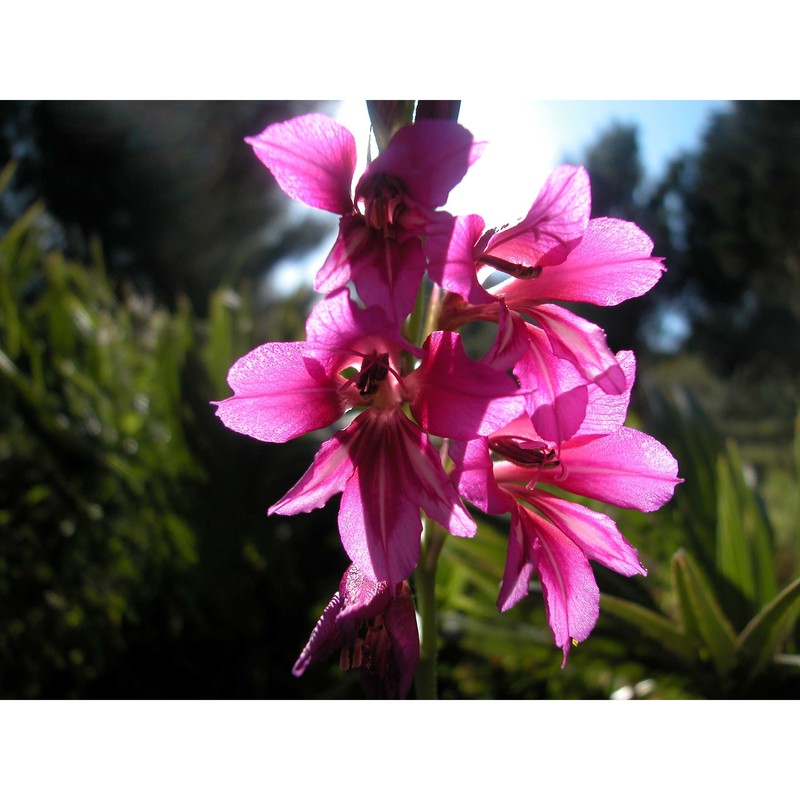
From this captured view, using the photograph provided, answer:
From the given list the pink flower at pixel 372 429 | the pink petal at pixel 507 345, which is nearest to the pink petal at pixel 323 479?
the pink flower at pixel 372 429

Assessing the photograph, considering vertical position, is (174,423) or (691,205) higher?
(691,205)

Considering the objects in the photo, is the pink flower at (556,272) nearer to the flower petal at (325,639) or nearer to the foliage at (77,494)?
the flower petal at (325,639)

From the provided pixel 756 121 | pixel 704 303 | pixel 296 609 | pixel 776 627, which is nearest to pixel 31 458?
pixel 296 609

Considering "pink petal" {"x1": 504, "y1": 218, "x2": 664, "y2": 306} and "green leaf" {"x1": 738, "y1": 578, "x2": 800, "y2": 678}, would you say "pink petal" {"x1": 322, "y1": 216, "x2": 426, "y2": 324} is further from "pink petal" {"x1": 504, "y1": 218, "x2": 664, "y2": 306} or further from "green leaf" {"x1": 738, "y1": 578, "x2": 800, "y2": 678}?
"green leaf" {"x1": 738, "y1": 578, "x2": 800, "y2": 678}

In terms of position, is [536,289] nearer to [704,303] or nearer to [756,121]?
[756,121]

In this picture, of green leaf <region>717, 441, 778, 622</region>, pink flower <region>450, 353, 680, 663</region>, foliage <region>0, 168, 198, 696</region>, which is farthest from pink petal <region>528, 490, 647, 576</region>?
foliage <region>0, 168, 198, 696</region>
